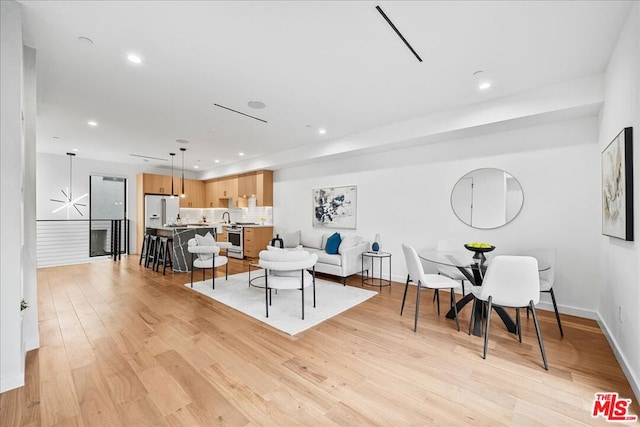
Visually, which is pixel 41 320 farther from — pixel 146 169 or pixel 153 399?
pixel 146 169

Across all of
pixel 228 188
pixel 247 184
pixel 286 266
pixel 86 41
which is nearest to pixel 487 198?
pixel 286 266

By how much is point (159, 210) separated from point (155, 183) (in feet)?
2.83

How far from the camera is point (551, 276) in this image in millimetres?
3156

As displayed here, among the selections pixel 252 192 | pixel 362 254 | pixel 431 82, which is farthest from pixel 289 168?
pixel 431 82

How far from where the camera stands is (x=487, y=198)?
Result: 13.8 ft

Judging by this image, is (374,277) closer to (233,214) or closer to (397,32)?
(397,32)


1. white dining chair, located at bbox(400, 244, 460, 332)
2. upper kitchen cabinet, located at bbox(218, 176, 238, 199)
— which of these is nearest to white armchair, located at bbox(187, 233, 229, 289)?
white dining chair, located at bbox(400, 244, 460, 332)

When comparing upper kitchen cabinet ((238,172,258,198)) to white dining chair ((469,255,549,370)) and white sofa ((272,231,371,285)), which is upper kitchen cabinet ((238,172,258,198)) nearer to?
white sofa ((272,231,371,285))

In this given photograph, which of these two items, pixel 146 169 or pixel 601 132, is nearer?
pixel 601 132

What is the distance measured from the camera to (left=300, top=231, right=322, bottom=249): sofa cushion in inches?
242

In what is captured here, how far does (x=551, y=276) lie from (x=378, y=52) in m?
3.18

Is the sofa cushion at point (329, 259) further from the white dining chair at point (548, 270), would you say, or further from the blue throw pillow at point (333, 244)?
the white dining chair at point (548, 270)

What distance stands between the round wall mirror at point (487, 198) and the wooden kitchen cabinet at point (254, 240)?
492 centimetres

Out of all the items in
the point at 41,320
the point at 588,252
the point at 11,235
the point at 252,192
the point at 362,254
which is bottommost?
the point at 41,320
